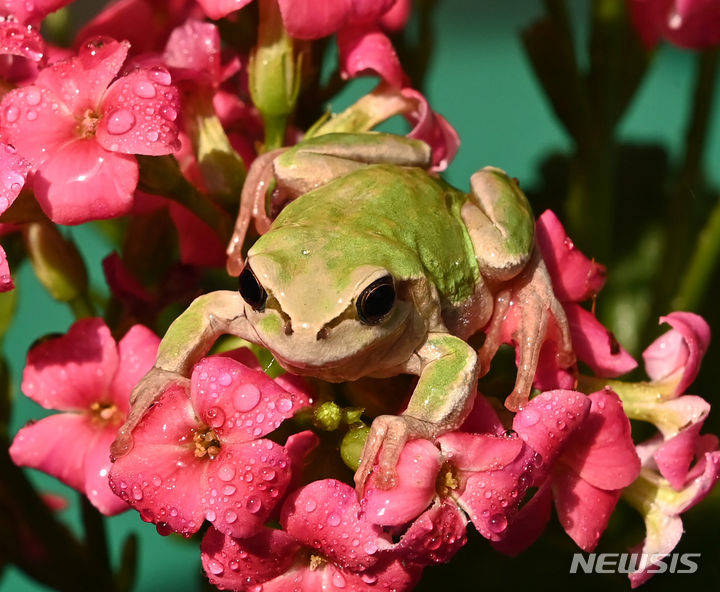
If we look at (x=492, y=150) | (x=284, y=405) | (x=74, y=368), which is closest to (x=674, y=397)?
(x=284, y=405)

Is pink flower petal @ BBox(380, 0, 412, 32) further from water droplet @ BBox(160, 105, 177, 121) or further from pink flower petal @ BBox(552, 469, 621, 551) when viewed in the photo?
pink flower petal @ BBox(552, 469, 621, 551)

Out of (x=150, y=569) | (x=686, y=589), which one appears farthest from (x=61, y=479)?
(x=150, y=569)

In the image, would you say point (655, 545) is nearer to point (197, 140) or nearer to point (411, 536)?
point (411, 536)

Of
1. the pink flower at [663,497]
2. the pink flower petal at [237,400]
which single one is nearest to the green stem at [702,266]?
the pink flower at [663,497]

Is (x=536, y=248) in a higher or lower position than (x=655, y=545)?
higher

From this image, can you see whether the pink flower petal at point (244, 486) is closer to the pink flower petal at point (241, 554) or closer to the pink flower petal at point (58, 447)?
the pink flower petal at point (241, 554)

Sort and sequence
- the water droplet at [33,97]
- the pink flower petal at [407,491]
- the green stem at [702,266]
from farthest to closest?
the green stem at [702,266] → the water droplet at [33,97] → the pink flower petal at [407,491]
